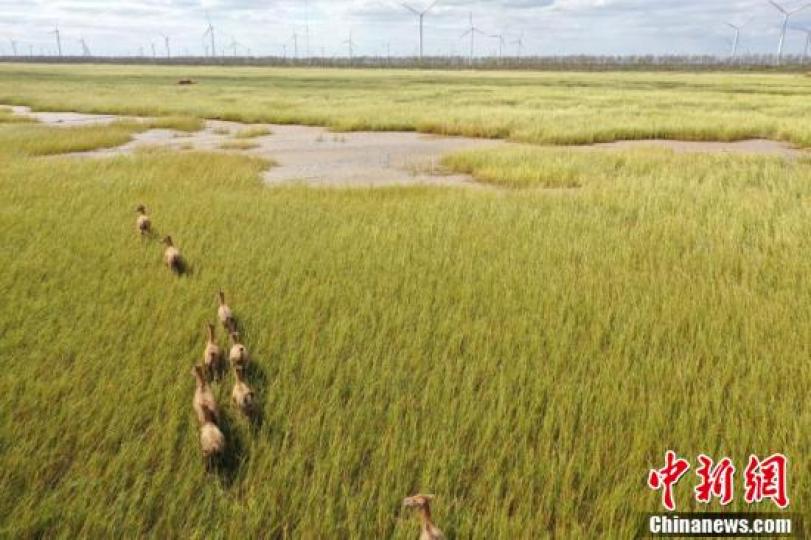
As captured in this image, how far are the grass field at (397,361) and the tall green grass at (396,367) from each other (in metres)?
0.02

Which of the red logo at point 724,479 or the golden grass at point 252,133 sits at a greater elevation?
the golden grass at point 252,133

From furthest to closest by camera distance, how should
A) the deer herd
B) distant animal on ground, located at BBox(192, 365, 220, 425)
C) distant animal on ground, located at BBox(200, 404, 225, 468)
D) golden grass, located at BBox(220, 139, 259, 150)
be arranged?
golden grass, located at BBox(220, 139, 259, 150) < distant animal on ground, located at BBox(192, 365, 220, 425) < distant animal on ground, located at BBox(200, 404, 225, 468) < the deer herd

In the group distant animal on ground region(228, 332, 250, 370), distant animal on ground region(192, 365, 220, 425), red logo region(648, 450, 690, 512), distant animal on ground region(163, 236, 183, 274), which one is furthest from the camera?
distant animal on ground region(163, 236, 183, 274)

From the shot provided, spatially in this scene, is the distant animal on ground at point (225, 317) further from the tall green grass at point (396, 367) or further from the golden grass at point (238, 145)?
the golden grass at point (238, 145)

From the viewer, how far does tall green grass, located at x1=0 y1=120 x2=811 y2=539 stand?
252 centimetres

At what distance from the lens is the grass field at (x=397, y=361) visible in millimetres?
2523

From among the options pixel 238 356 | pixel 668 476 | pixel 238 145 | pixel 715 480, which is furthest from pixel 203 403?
pixel 238 145

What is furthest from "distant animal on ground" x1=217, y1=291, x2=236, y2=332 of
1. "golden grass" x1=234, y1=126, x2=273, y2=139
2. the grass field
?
"golden grass" x1=234, y1=126, x2=273, y2=139

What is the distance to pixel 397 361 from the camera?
3.80m

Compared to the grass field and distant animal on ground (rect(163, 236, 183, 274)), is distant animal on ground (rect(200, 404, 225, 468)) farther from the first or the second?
distant animal on ground (rect(163, 236, 183, 274))

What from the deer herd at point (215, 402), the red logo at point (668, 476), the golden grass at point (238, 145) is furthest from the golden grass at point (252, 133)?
the red logo at point (668, 476)

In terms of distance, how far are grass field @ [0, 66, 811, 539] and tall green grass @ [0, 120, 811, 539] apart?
19mm

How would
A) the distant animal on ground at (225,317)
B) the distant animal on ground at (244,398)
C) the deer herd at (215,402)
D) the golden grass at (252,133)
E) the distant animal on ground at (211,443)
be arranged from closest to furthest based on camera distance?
the deer herd at (215,402)
the distant animal on ground at (211,443)
the distant animal on ground at (244,398)
the distant animal on ground at (225,317)
the golden grass at (252,133)

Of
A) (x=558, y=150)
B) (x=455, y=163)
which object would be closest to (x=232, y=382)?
(x=455, y=163)
